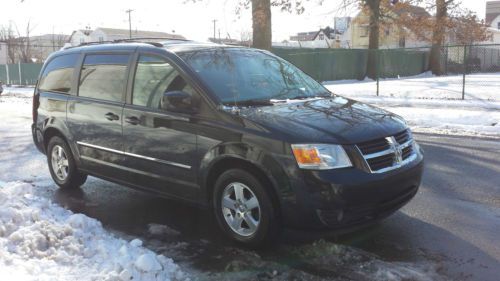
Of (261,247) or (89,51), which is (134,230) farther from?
(89,51)

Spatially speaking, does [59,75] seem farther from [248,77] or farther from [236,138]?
[236,138]

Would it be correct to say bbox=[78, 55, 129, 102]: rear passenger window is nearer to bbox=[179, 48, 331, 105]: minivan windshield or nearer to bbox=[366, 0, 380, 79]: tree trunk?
bbox=[179, 48, 331, 105]: minivan windshield

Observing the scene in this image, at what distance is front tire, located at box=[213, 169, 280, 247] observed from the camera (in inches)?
165

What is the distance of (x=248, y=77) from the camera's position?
5105mm

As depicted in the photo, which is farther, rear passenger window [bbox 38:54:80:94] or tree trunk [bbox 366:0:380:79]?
tree trunk [bbox 366:0:380:79]

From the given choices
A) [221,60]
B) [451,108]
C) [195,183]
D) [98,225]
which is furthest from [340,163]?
[451,108]

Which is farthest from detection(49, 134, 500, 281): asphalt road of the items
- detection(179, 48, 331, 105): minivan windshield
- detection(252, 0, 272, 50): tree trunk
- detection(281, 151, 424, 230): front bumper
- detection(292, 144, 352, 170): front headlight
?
detection(252, 0, 272, 50): tree trunk

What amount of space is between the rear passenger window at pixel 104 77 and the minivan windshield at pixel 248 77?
34.0 inches

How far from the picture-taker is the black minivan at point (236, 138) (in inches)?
158

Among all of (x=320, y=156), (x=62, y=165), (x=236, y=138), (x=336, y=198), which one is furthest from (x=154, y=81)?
(x=336, y=198)

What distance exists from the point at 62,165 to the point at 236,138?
123 inches

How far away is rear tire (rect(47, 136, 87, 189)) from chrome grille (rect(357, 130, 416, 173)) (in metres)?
3.73

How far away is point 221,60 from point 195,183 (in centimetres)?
130

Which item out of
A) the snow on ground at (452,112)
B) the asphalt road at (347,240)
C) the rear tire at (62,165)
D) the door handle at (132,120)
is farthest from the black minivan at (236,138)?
the snow on ground at (452,112)
